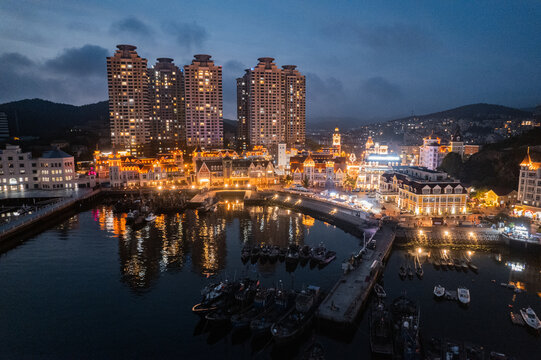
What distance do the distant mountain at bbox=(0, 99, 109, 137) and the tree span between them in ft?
450

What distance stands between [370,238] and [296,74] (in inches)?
4233

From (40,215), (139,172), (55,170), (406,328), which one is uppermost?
(55,170)

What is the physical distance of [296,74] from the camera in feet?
458

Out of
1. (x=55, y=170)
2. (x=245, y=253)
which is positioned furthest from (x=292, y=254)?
(x=55, y=170)

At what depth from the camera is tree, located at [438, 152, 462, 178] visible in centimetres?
8062

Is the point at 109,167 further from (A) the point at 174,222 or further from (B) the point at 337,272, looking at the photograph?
(B) the point at 337,272

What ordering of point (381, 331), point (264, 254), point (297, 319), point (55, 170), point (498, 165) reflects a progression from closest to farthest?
point (381, 331), point (297, 319), point (264, 254), point (498, 165), point (55, 170)

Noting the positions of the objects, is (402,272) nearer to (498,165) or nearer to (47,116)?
(498,165)

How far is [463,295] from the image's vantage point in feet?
103

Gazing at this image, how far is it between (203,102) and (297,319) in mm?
109110

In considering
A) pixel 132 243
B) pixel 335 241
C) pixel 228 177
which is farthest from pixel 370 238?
pixel 228 177

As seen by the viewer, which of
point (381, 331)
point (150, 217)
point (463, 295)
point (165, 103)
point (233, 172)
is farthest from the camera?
point (165, 103)

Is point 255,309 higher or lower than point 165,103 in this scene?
lower

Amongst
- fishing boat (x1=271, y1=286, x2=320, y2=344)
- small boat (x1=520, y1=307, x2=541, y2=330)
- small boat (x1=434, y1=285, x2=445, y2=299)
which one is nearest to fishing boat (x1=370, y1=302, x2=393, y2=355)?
fishing boat (x1=271, y1=286, x2=320, y2=344)
